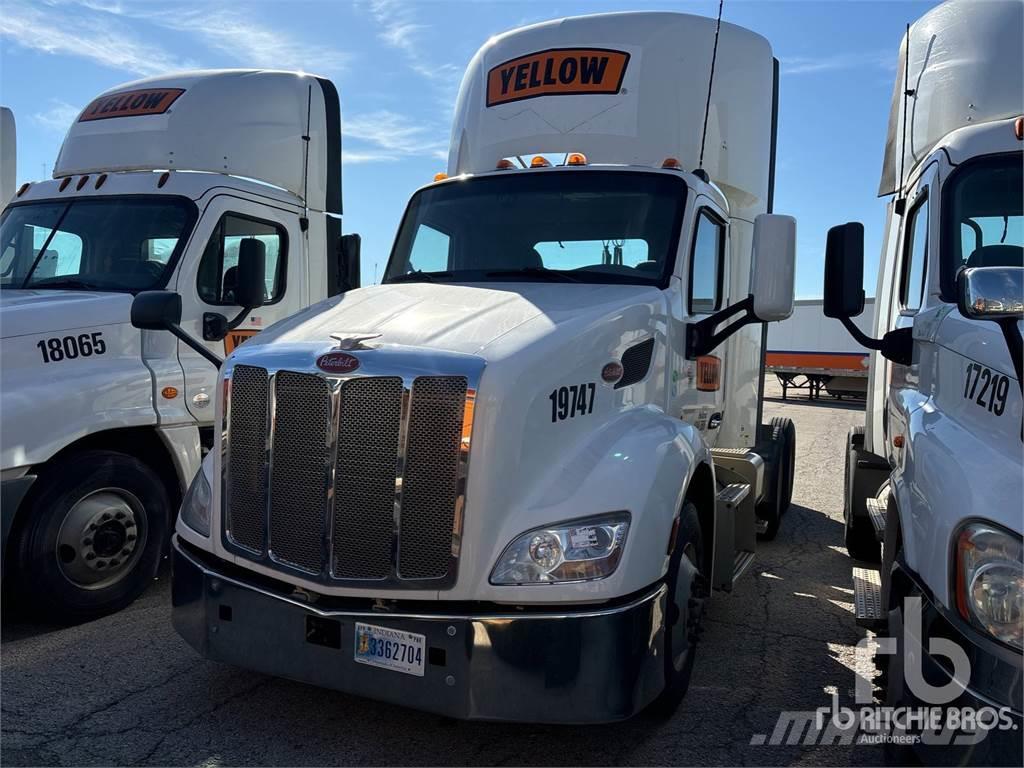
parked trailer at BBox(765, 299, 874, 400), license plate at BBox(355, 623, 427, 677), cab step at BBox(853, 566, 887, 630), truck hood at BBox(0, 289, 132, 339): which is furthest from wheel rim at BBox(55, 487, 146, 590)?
parked trailer at BBox(765, 299, 874, 400)

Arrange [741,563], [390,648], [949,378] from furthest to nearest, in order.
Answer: [741,563], [949,378], [390,648]

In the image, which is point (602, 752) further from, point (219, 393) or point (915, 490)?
Answer: point (219, 393)

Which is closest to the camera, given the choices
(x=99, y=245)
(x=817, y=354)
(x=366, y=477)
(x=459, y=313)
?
(x=366, y=477)

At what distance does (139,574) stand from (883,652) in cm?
423

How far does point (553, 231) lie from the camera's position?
14.6 feet

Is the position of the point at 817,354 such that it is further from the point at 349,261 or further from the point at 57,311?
the point at 57,311

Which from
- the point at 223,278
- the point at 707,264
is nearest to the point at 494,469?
the point at 707,264

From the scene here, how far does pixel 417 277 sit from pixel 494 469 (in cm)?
193

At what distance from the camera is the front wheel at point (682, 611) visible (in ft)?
11.2

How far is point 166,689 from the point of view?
12.8ft

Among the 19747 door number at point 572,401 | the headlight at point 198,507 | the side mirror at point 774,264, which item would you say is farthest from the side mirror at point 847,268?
the headlight at point 198,507

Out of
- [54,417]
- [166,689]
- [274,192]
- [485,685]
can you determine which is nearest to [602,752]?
[485,685]

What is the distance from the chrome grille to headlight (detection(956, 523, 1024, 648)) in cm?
169

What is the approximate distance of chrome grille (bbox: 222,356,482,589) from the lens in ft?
10.00
